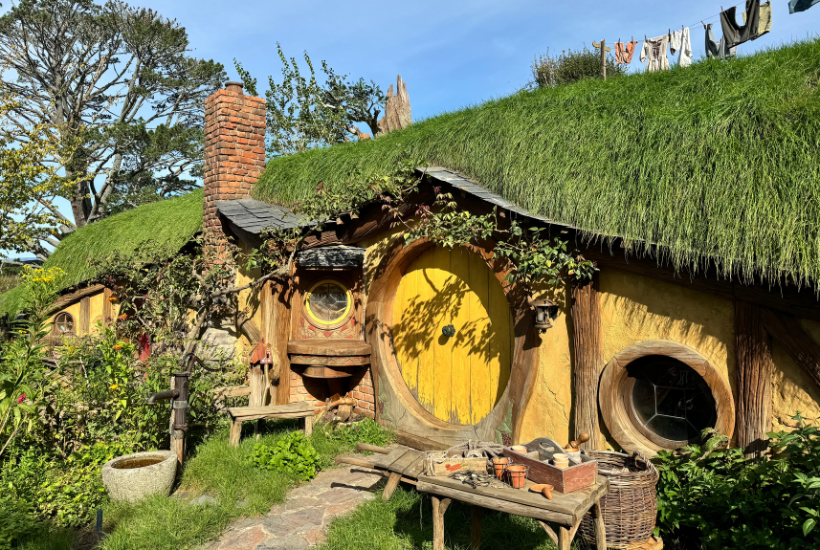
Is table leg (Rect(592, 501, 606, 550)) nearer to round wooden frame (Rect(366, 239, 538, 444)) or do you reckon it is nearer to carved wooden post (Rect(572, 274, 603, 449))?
carved wooden post (Rect(572, 274, 603, 449))

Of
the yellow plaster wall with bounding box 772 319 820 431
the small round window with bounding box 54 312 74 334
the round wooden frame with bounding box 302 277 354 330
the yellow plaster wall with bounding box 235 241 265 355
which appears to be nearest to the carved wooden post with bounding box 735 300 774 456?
the yellow plaster wall with bounding box 772 319 820 431

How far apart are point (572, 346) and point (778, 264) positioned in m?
1.69

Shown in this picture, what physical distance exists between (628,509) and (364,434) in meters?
3.47

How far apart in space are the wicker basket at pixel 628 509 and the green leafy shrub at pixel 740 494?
0.32 meters

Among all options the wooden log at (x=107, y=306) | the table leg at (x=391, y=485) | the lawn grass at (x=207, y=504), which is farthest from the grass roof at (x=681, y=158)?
the wooden log at (x=107, y=306)

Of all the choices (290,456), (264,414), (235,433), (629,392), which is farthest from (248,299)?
(629,392)

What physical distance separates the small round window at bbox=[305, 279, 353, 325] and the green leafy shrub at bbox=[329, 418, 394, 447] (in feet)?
4.46

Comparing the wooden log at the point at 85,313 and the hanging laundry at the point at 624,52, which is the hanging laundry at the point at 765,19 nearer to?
the hanging laundry at the point at 624,52

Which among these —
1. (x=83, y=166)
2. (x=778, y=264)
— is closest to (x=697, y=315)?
(x=778, y=264)

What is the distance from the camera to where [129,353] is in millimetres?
5570

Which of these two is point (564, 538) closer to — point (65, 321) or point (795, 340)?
point (795, 340)

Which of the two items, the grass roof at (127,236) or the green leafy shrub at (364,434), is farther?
the grass roof at (127,236)

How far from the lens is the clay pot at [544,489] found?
2953mm

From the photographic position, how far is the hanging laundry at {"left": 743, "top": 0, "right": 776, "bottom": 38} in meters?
6.42
